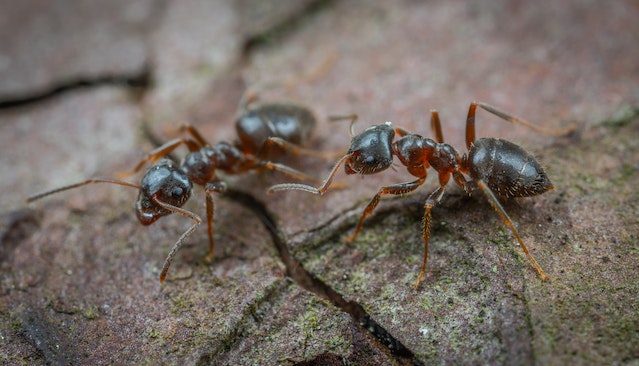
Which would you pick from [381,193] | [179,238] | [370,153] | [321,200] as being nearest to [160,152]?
[179,238]

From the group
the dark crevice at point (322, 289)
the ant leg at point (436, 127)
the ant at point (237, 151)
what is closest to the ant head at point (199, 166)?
the ant at point (237, 151)

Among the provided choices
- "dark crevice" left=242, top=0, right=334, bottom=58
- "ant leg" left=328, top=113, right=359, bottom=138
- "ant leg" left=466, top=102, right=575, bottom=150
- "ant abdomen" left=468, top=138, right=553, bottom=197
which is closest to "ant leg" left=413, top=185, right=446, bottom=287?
"ant abdomen" left=468, top=138, right=553, bottom=197

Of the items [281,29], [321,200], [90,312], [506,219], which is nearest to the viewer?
[506,219]

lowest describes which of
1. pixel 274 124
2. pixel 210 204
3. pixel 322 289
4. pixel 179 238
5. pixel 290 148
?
pixel 322 289

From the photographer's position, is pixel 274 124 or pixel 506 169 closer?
pixel 506 169

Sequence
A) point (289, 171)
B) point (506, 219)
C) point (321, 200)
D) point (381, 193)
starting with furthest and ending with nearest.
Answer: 1. point (289, 171)
2. point (321, 200)
3. point (381, 193)
4. point (506, 219)

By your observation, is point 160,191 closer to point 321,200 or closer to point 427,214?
point 321,200

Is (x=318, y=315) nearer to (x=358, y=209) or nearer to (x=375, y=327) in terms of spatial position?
(x=375, y=327)
